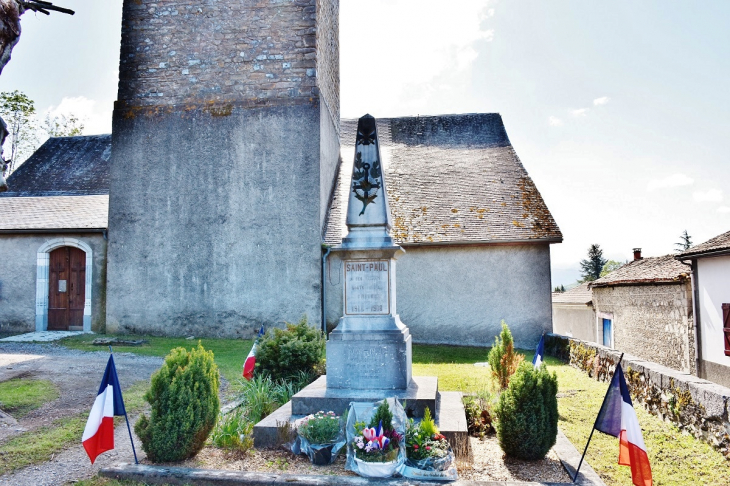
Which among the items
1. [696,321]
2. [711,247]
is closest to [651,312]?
[696,321]

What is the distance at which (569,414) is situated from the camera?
696 cm

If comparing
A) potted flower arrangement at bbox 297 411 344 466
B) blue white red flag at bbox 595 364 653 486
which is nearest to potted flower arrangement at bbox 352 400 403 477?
potted flower arrangement at bbox 297 411 344 466

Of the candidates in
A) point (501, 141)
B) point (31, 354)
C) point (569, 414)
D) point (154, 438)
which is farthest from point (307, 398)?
point (501, 141)

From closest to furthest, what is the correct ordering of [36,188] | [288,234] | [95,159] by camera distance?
[288,234] < [36,188] < [95,159]

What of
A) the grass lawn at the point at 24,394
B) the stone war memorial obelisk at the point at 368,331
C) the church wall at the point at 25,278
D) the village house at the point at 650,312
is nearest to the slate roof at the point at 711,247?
the village house at the point at 650,312

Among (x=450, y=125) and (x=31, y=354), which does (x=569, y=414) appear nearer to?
(x=31, y=354)

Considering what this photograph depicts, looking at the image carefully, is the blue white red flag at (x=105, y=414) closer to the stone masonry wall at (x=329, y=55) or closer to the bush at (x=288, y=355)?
the bush at (x=288, y=355)

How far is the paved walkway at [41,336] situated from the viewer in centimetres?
1352

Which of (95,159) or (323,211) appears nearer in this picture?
(323,211)

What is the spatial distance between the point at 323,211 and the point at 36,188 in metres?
11.3

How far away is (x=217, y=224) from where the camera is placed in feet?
48.1

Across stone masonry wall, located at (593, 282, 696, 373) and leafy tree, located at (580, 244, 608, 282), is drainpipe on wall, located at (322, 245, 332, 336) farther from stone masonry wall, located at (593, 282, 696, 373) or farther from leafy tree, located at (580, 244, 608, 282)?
leafy tree, located at (580, 244, 608, 282)

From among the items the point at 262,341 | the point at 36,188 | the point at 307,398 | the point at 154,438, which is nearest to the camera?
the point at 154,438

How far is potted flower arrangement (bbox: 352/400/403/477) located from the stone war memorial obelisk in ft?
3.86
